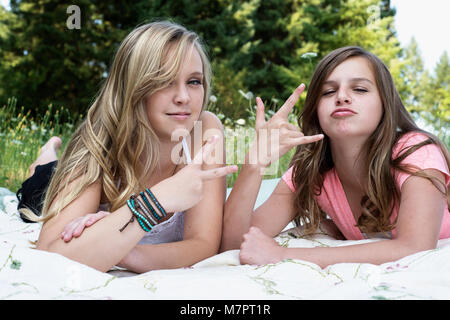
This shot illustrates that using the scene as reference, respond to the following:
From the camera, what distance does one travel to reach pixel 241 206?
2062mm

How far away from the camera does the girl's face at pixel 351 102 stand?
1959 millimetres

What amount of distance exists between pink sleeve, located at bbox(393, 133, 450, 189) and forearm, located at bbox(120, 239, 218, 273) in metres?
0.86

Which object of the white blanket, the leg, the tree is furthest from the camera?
the tree

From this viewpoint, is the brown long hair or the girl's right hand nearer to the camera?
the girl's right hand

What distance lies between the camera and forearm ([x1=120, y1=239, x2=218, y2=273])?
1.73m

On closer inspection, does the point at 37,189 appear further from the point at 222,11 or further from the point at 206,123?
the point at 222,11

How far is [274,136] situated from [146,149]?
573 mm

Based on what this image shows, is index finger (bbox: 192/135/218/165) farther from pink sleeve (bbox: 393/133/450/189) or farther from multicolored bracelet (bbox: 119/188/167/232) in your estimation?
pink sleeve (bbox: 393/133/450/189)

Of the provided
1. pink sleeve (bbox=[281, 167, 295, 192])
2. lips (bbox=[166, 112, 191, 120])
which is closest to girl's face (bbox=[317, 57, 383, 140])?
pink sleeve (bbox=[281, 167, 295, 192])

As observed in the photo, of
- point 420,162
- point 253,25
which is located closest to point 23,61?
point 253,25

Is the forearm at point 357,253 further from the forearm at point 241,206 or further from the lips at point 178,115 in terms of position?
the lips at point 178,115

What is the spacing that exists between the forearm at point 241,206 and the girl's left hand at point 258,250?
8.5 inches
